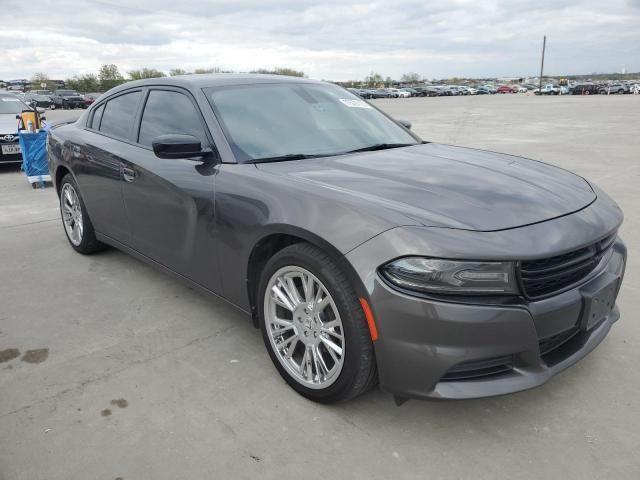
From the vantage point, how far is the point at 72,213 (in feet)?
15.8

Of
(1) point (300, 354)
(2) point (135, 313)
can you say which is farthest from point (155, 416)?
(2) point (135, 313)

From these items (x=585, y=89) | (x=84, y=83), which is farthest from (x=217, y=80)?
(x=84, y=83)

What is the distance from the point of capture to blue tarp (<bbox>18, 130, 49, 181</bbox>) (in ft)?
26.7

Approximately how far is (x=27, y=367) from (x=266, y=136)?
6.07 ft

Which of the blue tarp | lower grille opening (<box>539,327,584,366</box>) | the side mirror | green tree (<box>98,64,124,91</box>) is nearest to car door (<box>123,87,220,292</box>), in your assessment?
the side mirror

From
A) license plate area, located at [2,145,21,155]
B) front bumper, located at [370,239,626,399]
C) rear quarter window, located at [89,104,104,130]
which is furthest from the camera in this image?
license plate area, located at [2,145,21,155]

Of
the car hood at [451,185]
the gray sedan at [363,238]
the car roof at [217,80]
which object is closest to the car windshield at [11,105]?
the car roof at [217,80]

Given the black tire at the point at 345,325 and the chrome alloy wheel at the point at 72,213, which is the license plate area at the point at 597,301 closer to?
the black tire at the point at 345,325

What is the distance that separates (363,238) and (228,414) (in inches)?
42.2

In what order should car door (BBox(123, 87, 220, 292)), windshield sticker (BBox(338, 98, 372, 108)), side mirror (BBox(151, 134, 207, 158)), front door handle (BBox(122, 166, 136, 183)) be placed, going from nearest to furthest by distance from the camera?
side mirror (BBox(151, 134, 207, 158)) < car door (BBox(123, 87, 220, 292)) < front door handle (BBox(122, 166, 136, 183)) < windshield sticker (BBox(338, 98, 372, 108))

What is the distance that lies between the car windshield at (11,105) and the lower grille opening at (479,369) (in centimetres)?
1139

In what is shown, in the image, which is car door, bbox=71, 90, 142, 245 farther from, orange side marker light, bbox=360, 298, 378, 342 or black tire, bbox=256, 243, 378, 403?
orange side marker light, bbox=360, 298, 378, 342

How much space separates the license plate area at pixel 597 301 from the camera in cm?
223

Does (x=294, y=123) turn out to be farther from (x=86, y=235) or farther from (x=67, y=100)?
(x=67, y=100)
